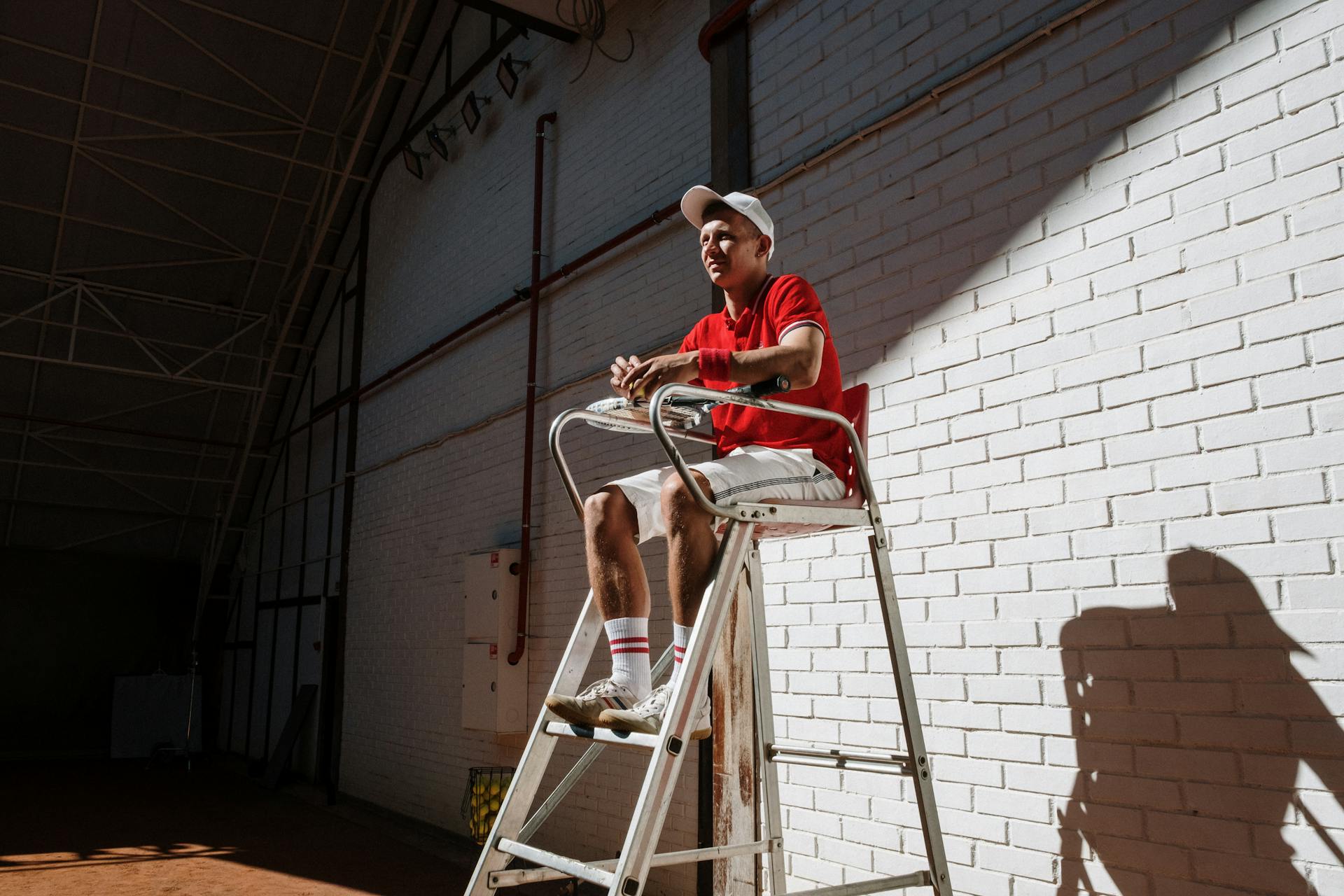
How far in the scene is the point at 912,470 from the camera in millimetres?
3277

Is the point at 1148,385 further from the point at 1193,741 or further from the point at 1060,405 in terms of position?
the point at 1193,741

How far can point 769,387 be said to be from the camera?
206 centimetres

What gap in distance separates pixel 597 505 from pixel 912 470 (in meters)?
1.49

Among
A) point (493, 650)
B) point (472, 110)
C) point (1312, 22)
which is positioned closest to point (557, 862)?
point (1312, 22)

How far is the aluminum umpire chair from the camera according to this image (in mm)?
1754

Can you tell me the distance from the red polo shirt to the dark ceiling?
623 centimetres

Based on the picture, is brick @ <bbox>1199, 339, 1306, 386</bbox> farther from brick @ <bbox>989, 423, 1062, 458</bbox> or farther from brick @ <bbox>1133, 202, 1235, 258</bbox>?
brick @ <bbox>989, 423, 1062, 458</bbox>

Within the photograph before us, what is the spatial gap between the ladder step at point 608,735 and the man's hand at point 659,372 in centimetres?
70

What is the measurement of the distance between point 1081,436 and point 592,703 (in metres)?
1.63

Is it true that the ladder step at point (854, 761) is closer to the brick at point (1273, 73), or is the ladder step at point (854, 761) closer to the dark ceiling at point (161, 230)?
the brick at point (1273, 73)

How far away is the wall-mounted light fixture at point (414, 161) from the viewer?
8055 mm

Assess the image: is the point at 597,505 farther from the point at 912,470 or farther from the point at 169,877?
the point at 169,877

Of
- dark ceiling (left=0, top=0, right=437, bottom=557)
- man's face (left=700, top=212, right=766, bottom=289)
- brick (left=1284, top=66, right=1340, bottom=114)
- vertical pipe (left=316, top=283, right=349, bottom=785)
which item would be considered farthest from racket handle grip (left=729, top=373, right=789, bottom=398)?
vertical pipe (left=316, top=283, right=349, bottom=785)

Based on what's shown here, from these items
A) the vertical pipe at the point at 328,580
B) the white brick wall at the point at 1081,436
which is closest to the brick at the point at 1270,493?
the white brick wall at the point at 1081,436
